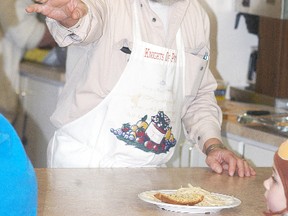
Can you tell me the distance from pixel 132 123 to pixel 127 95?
76 millimetres

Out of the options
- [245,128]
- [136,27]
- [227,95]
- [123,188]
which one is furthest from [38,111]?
[123,188]

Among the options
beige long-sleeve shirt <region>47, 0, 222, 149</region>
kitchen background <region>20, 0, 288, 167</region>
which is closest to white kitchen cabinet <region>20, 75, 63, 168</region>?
kitchen background <region>20, 0, 288, 167</region>

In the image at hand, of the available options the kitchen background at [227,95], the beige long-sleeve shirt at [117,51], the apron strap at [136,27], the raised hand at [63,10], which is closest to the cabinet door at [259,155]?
the kitchen background at [227,95]

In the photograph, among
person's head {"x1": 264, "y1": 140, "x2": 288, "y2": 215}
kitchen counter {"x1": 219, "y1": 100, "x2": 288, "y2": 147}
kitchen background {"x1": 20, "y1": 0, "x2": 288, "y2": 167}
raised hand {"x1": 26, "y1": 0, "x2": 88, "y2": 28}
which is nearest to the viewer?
person's head {"x1": 264, "y1": 140, "x2": 288, "y2": 215}

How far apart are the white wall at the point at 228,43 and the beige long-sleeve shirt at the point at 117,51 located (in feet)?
4.44

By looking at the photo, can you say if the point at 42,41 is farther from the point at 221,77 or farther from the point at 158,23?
the point at 158,23

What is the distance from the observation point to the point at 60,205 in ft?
5.71

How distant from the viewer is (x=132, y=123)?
7.23 feet

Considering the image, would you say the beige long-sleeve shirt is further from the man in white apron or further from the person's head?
the person's head

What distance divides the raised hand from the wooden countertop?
0.37 metres

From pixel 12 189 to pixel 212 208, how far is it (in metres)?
0.82

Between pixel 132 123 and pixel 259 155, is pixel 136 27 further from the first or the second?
pixel 259 155

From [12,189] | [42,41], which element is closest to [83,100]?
[12,189]

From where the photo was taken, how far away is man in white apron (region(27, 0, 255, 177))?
2207mm
